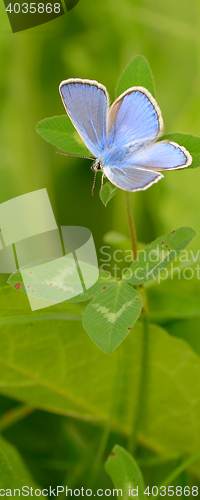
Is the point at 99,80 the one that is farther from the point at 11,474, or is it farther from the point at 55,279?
the point at 11,474

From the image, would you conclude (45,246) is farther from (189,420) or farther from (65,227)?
(189,420)

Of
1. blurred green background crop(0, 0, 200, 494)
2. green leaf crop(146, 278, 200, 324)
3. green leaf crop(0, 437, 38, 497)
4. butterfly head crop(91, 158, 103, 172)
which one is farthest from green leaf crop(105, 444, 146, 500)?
blurred green background crop(0, 0, 200, 494)

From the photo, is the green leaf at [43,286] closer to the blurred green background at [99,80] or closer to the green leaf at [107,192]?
the green leaf at [107,192]

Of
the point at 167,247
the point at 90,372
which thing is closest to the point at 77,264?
the point at 167,247

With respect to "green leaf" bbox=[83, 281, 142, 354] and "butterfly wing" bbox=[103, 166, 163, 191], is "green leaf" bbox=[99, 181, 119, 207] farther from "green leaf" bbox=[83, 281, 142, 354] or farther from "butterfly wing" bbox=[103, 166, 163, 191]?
"green leaf" bbox=[83, 281, 142, 354]

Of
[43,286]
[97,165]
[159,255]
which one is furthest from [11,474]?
[97,165]

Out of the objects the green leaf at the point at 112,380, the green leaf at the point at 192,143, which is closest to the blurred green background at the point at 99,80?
the green leaf at the point at 112,380
